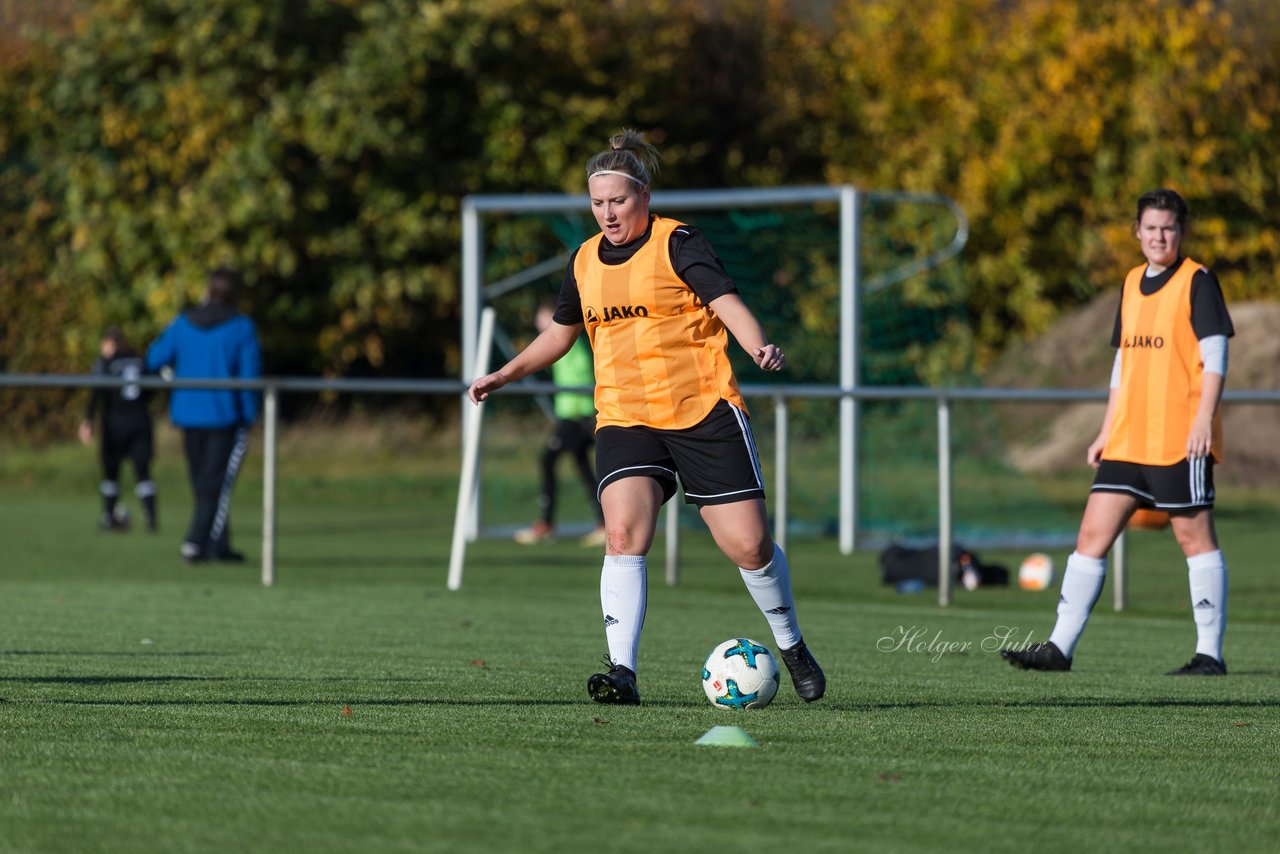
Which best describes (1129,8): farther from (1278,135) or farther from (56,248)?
(56,248)

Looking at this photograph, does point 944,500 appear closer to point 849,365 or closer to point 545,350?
point 849,365

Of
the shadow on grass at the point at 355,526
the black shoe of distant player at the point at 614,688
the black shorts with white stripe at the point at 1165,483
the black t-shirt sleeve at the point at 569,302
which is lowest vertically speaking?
the shadow on grass at the point at 355,526

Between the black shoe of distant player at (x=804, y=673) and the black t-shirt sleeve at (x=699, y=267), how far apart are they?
3.80ft

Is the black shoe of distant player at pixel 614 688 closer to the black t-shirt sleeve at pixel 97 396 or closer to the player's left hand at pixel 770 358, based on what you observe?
the player's left hand at pixel 770 358

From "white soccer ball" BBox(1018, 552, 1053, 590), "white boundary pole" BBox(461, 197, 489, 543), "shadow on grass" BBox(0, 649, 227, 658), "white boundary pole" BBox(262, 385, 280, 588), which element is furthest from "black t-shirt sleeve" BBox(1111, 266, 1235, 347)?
"white boundary pole" BBox(461, 197, 489, 543)

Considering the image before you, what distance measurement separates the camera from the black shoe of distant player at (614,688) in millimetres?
5848

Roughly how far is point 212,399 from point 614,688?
298 inches

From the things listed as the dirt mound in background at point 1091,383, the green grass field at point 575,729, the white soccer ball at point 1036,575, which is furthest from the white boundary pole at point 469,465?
the dirt mound in background at point 1091,383

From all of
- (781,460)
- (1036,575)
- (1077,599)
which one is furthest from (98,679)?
(1036,575)

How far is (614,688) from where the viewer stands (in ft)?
19.2

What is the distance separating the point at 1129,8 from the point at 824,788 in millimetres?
21272

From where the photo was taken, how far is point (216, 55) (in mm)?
22719

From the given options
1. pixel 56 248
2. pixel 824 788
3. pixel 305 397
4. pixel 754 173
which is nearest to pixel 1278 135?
pixel 754 173

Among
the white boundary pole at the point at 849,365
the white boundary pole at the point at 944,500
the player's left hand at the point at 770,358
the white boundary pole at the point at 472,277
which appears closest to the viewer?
the player's left hand at the point at 770,358
